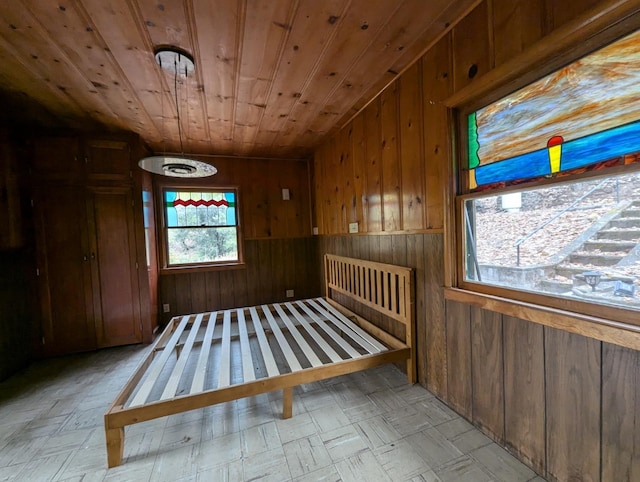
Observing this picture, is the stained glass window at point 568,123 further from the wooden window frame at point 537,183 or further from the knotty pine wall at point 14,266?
the knotty pine wall at point 14,266

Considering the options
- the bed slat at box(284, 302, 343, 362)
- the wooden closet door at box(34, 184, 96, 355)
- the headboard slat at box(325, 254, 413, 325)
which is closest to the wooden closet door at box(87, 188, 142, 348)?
the wooden closet door at box(34, 184, 96, 355)

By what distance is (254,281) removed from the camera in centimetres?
377

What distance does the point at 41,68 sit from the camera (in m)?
1.70

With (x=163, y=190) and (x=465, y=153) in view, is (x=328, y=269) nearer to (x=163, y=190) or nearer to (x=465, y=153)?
(x=465, y=153)

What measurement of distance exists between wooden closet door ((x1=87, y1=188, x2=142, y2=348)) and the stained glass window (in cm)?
330

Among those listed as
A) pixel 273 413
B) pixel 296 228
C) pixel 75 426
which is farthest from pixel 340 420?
pixel 296 228

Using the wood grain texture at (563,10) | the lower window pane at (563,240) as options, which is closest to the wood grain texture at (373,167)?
the lower window pane at (563,240)

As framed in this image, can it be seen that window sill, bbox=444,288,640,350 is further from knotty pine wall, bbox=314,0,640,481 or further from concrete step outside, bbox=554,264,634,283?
concrete step outside, bbox=554,264,634,283

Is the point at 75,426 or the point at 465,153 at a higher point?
the point at 465,153

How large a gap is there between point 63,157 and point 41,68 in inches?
46.8

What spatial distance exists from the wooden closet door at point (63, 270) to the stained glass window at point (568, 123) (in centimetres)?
361

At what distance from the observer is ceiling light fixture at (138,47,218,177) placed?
1.54 metres

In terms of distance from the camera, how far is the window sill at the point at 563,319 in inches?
35.3

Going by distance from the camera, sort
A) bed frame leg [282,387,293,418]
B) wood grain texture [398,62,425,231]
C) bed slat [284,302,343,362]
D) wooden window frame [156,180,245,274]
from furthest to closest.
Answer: wooden window frame [156,180,245,274] → bed slat [284,302,343,362] → wood grain texture [398,62,425,231] → bed frame leg [282,387,293,418]
